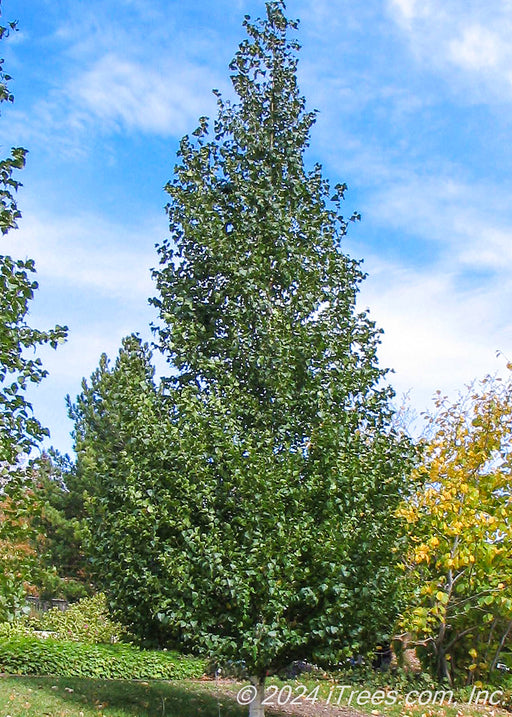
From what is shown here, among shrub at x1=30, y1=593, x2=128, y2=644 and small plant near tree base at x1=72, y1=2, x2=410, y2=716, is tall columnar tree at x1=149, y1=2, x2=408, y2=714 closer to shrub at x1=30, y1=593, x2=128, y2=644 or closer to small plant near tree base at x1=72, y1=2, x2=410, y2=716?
small plant near tree base at x1=72, y1=2, x2=410, y2=716

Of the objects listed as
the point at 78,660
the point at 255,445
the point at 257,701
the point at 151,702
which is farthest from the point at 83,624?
the point at 255,445

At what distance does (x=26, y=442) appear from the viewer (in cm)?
462

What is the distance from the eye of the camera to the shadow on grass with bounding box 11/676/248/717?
26.6 ft

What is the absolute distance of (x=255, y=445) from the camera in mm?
6477

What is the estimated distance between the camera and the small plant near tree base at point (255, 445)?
19.1 feet

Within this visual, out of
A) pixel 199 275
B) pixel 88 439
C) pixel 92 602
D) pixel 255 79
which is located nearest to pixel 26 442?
pixel 199 275

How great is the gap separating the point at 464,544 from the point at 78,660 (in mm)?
7426

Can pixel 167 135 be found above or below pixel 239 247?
above

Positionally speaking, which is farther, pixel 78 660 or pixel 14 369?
pixel 78 660

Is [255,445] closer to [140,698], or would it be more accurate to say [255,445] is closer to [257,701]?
[257,701]

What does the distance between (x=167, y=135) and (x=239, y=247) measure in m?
2.03

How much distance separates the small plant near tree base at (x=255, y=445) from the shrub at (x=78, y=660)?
6.32 meters

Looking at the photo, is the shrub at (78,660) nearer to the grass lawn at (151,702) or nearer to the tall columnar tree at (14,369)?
the grass lawn at (151,702)

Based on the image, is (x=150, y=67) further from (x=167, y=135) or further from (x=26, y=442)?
(x=26, y=442)
